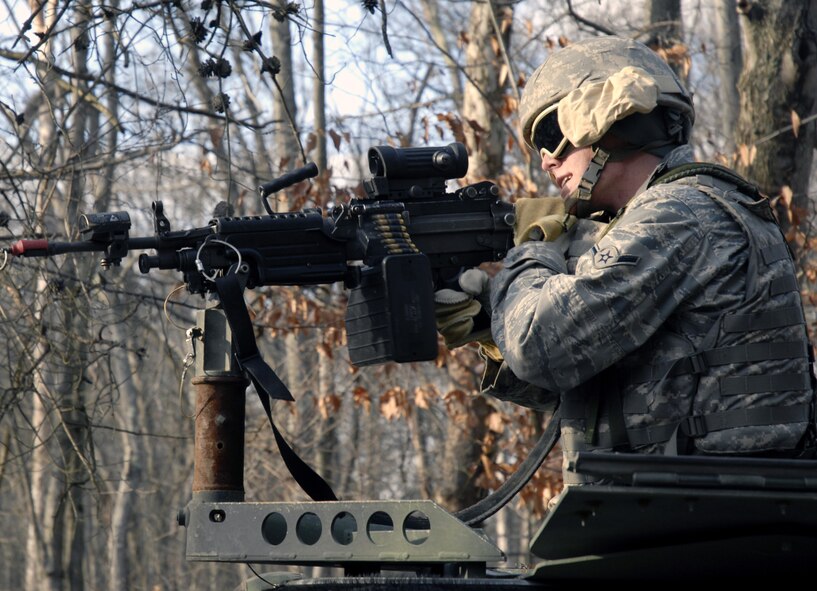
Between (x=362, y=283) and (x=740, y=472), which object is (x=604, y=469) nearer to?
(x=740, y=472)

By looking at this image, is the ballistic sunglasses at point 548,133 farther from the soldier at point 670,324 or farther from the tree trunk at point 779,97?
the tree trunk at point 779,97

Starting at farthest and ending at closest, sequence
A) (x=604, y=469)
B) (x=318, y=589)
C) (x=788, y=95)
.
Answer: (x=788, y=95) < (x=318, y=589) < (x=604, y=469)

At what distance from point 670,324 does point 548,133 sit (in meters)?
0.80

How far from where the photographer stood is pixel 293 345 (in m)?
14.3

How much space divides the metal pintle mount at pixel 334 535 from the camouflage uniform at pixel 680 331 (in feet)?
1.89

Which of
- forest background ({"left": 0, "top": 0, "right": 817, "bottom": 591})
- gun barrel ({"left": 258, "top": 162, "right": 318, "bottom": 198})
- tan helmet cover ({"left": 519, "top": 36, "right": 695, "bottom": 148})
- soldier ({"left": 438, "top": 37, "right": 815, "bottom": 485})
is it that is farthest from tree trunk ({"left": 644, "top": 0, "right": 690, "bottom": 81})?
soldier ({"left": 438, "top": 37, "right": 815, "bottom": 485})

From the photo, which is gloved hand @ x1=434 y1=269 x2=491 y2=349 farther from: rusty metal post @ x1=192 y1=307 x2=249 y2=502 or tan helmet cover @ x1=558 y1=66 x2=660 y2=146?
rusty metal post @ x1=192 y1=307 x2=249 y2=502

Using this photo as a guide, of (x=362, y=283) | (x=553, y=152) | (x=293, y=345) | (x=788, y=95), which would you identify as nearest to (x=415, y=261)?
(x=362, y=283)

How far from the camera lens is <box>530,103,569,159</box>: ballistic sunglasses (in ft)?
11.3

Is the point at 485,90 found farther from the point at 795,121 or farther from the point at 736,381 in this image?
the point at 736,381

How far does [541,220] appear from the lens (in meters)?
3.44

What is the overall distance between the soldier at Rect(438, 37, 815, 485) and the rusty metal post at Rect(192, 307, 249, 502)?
2.41ft

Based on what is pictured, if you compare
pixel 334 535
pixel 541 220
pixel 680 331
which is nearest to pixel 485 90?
pixel 541 220

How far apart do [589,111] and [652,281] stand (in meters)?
0.61
